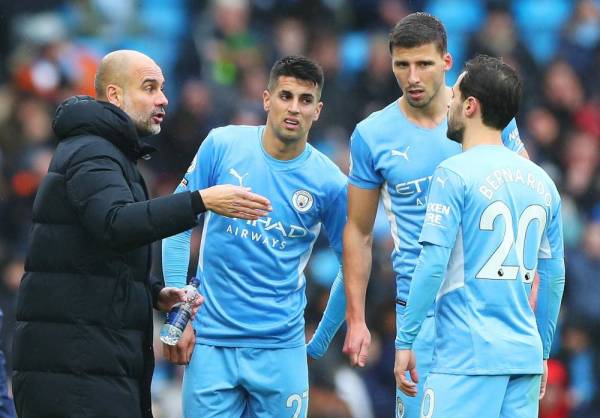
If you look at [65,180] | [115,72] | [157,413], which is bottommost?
[157,413]

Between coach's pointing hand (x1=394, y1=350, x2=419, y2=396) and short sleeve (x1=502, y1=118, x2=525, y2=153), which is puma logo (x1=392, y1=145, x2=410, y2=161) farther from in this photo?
coach's pointing hand (x1=394, y1=350, x2=419, y2=396)

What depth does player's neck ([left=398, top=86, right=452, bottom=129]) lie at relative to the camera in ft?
20.5

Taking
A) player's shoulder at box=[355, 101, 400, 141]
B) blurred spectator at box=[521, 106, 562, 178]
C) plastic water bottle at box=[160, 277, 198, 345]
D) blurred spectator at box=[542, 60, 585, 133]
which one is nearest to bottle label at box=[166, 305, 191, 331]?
plastic water bottle at box=[160, 277, 198, 345]

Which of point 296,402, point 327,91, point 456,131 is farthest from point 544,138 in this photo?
point 456,131

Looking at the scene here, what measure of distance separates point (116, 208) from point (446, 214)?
1358 mm

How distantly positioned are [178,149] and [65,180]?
5.63 m

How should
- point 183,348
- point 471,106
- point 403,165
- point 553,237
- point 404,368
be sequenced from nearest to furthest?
point 404,368 → point 471,106 → point 553,237 → point 183,348 → point 403,165

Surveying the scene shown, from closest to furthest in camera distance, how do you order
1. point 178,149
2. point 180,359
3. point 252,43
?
point 180,359
point 178,149
point 252,43

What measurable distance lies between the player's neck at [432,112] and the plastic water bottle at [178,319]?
5.03ft

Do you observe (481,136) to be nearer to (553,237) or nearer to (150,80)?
(553,237)

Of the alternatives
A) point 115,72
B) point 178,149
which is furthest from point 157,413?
point 115,72

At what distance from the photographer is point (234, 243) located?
6195 millimetres

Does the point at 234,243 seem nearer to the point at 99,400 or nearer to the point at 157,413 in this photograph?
the point at 99,400

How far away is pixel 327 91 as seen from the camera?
37.2ft
